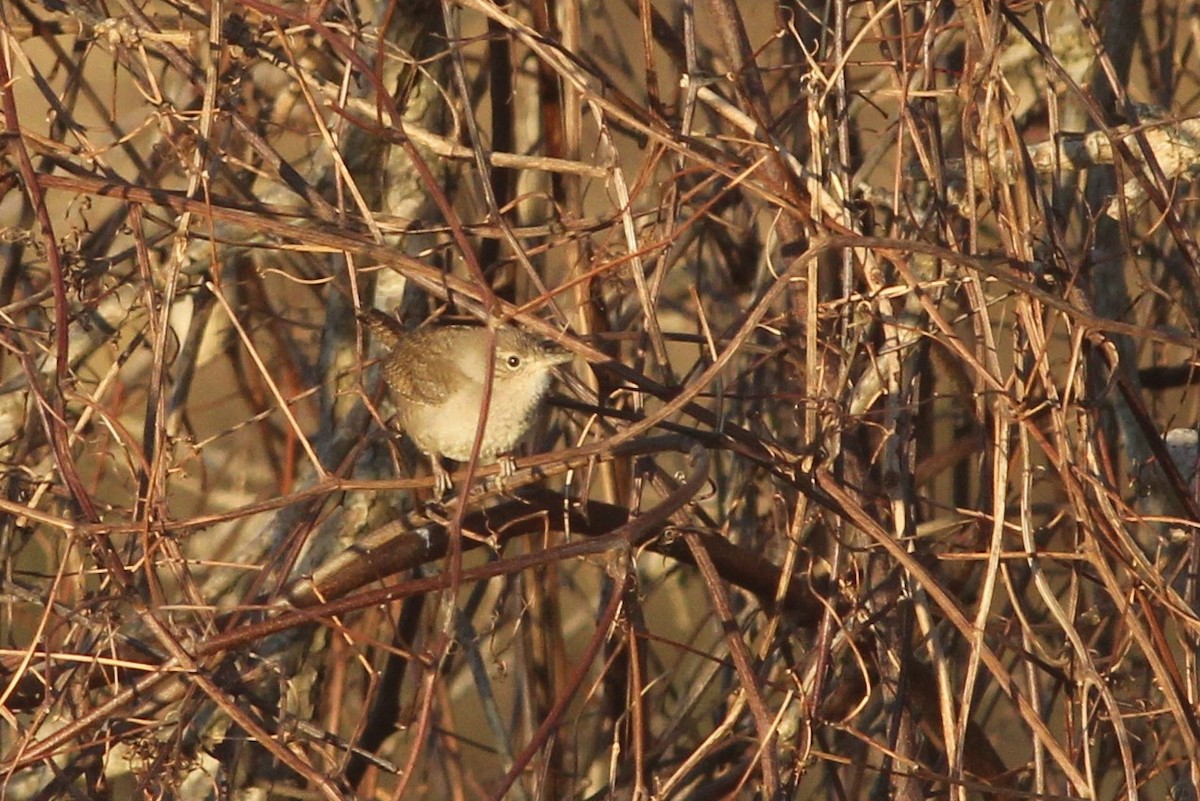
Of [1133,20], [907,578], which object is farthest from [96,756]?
[1133,20]

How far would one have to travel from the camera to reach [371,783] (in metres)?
4.69

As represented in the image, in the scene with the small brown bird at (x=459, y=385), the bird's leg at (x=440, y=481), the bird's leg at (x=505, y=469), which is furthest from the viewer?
the small brown bird at (x=459, y=385)

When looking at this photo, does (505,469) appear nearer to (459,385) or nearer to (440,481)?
(440,481)

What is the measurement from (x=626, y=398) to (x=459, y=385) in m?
0.59

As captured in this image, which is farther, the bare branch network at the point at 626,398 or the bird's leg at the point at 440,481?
the bird's leg at the point at 440,481

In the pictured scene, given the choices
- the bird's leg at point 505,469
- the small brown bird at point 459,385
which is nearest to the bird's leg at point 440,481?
the small brown bird at point 459,385

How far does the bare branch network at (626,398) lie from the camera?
8.52 ft

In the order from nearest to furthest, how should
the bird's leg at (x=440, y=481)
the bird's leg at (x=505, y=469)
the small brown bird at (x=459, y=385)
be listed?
1. the bird's leg at (x=505, y=469)
2. the bird's leg at (x=440, y=481)
3. the small brown bird at (x=459, y=385)

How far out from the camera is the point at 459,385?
13.4ft

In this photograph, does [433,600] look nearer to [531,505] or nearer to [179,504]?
[531,505]

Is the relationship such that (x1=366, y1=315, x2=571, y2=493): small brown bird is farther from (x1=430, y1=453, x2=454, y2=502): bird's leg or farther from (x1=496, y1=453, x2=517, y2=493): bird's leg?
(x1=496, y1=453, x2=517, y2=493): bird's leg

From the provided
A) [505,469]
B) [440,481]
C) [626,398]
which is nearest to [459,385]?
[626,398]

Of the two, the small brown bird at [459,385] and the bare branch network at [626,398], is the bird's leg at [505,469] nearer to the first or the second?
the bare branch network at [626,398]

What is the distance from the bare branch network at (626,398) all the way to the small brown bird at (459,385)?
0.14 m
